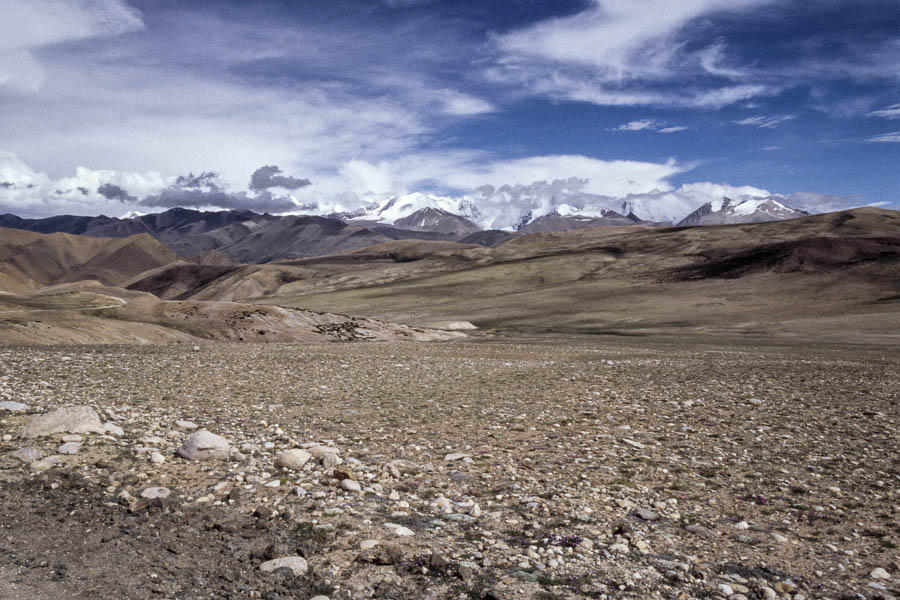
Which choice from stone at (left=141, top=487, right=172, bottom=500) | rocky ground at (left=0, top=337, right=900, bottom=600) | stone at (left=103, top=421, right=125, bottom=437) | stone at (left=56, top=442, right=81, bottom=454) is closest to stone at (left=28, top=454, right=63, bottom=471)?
rocky ground at (left=0, top=337, right=900, bottom=600)

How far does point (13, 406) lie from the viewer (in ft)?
37.3

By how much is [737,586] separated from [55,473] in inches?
335

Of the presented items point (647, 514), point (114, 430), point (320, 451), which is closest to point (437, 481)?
point (320, 451)

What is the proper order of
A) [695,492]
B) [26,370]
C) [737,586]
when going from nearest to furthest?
1. [737,586]
2. [695,492]
3. [26,370]

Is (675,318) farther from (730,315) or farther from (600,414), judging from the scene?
(600,414)

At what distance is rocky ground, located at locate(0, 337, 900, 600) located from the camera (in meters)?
5.91

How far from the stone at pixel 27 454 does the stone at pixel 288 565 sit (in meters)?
4.85

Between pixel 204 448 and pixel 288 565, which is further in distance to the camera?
pixel 204 448

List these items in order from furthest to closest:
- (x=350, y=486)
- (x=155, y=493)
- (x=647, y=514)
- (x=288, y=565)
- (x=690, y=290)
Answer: (x=690, y=290), (x=350, y=486), (x=647, y=514), (x=155, y=493), (x=288, y=565)

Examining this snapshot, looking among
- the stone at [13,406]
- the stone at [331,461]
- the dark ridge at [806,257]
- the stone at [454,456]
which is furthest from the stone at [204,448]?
the dark ridge at [806,257]

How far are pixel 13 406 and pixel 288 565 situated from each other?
28.5 feet

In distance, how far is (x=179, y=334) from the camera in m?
38.9

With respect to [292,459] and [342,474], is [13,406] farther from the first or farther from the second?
[342,474]

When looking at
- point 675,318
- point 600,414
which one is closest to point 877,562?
point 600,414
